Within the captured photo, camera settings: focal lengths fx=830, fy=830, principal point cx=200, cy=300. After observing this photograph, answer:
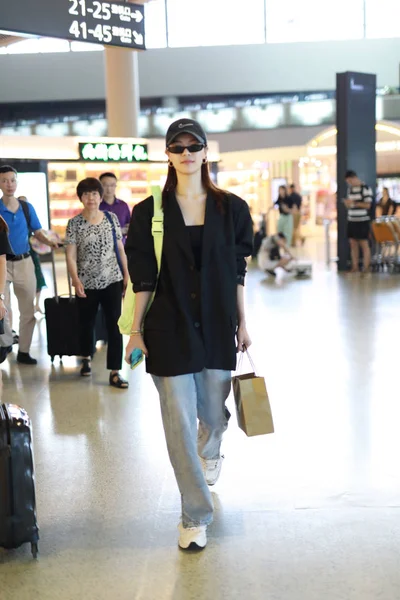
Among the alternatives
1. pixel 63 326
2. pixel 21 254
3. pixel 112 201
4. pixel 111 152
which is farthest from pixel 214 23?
pixel 63 326

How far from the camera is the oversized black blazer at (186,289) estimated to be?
316 centimetres

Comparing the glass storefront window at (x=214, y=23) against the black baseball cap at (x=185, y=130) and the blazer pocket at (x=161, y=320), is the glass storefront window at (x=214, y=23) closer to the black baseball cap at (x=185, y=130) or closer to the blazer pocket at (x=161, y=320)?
the black baseball cap at (x=185, y=130)

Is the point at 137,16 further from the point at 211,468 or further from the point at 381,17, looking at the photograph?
the point at 381,17

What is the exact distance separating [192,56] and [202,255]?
27.8 m

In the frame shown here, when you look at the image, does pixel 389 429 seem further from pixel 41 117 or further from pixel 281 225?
pixel 41 117

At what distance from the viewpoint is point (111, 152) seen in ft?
61.9

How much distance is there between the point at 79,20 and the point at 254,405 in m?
6.19

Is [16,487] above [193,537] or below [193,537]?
above

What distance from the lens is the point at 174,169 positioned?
336 centimetres

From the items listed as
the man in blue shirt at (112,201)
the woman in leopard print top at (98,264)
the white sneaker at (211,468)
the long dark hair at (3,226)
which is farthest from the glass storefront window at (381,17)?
the white sneaker at (211,468)

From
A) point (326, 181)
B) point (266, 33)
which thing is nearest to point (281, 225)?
point (326, 181)

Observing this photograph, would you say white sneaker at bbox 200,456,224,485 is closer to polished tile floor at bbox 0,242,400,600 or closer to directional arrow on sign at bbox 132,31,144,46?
polished tile floor at bbox 0,242,400,600

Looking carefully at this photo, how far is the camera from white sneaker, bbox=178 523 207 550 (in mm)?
3217

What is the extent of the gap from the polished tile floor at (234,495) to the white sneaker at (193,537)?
0.04 meters
